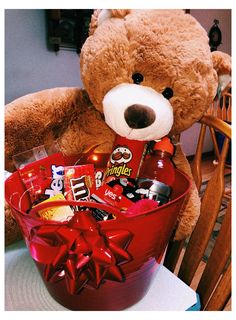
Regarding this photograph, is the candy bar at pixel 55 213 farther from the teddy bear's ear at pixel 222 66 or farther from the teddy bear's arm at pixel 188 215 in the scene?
the teddy bear's ear at pixel 222 66

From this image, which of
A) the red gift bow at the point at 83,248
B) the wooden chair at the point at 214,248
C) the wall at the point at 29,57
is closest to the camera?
the red gift bow at the point at 83,248

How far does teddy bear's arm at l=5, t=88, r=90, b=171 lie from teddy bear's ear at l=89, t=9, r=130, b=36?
5.1 inches

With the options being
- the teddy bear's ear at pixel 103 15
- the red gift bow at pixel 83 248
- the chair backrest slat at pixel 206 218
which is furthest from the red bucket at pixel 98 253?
the teddy bear's ear at pixel 103 15

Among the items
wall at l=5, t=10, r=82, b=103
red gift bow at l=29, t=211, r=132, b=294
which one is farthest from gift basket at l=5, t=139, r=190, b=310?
wall at l=5, t=10, r=82, b=103

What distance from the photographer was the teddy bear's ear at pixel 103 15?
534 mm

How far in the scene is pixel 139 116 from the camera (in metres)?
0.49

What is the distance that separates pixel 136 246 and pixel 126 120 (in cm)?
20

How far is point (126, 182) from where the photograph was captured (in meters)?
0.50

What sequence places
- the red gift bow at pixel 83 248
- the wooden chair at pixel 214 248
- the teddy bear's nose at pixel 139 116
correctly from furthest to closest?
the wooden chair at pixel 214 248 → the teddy bear's nose at pixel 139 116 → the red gift bow at pixel 83 248

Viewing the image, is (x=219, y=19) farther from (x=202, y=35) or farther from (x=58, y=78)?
(x=202, y=35)

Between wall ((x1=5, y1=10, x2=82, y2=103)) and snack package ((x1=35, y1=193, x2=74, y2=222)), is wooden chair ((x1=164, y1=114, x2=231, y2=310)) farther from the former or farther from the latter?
wall ((x1=5, y1=10, x2=82, y2=103))

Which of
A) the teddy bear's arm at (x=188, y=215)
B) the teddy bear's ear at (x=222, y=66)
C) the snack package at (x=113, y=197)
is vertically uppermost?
the teddy bear's ear at (x=222, y=66)

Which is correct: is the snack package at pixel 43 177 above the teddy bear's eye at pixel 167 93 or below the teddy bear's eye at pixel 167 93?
below

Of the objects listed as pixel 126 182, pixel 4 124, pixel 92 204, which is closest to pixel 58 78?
pixel 4 124
